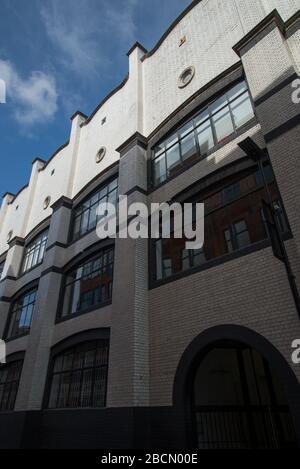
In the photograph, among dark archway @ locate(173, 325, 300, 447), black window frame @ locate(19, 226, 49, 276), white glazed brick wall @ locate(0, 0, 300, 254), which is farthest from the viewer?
black window frame @ locate(19, 226, 49, 276)

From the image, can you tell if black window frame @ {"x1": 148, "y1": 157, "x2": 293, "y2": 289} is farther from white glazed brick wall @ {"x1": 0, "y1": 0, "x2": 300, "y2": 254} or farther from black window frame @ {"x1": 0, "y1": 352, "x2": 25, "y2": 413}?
black window frame @ {"x1": 0, "y1": 352, "x2": 25, "y2": 413}

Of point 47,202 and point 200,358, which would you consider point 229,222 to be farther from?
point 47,202

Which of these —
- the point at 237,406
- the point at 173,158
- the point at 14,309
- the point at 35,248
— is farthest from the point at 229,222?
the point at 14,309

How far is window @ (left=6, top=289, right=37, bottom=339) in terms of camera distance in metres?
16.7

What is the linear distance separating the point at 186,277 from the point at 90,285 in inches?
223

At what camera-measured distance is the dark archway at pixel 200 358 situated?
6488 mm

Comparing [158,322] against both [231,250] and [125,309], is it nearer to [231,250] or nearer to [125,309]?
[125,309]

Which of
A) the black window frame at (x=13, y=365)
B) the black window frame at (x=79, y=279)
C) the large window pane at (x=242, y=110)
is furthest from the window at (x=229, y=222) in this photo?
the black window frame at (x=13, y=365)

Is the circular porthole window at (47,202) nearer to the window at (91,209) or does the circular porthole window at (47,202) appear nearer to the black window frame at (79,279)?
the window at (91,209)

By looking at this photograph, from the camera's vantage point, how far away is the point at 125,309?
1009cm

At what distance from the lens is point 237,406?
955cm

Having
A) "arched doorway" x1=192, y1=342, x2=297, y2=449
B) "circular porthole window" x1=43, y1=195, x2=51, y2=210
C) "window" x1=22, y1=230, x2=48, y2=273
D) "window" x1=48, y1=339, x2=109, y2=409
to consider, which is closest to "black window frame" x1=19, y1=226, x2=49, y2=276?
"window" x1=22, y1=230, x2=48, y2=273

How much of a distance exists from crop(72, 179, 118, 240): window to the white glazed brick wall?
1347 millimetres
